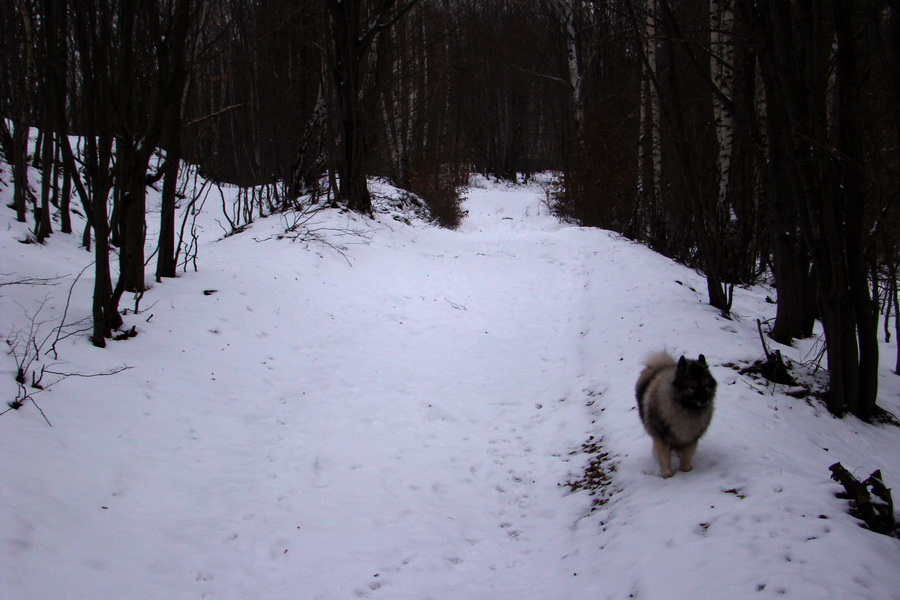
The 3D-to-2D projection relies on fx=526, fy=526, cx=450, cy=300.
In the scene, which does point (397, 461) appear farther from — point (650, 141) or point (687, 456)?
point (650, 141)

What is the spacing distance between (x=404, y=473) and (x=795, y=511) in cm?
293

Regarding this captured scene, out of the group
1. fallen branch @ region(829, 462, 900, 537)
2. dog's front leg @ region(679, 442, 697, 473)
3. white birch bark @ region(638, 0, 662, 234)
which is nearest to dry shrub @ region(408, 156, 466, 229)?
white birch bark @ region(638, 0, 662, 234)

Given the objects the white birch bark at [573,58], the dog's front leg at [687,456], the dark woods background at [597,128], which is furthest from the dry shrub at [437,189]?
the dog's front leg at [687,456]

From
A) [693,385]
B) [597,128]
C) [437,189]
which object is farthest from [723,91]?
[437,189]

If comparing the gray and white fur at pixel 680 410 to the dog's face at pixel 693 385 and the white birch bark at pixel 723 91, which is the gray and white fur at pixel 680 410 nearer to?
the dog's face at pixel 693 385

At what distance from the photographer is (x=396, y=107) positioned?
912 inches

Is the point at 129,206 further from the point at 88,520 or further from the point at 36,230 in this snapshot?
the point at 36,230

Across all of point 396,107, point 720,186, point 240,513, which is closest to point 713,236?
point 720,186

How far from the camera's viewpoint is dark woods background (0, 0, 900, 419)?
5.04 m

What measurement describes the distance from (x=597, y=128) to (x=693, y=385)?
15390 millimetres

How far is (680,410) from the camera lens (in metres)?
3.81

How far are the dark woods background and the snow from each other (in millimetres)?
968

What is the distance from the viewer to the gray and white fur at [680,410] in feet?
12.4

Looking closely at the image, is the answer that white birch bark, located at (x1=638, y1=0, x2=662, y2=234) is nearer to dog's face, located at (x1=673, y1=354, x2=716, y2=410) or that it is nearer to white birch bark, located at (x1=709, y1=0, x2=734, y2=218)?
white birch bark, located at (x1=709, y1=0, x2=734, y2=218)
